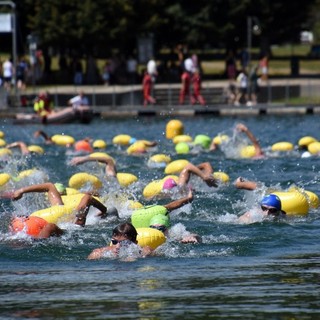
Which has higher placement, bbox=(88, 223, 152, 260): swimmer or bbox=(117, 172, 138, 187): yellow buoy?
bbox=(88, 223, 152, 260): swimmer

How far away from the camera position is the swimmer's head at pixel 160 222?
1797cm

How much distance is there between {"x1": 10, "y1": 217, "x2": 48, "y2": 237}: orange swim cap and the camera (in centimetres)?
1817

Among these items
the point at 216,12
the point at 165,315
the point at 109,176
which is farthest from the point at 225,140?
the point at 216,12

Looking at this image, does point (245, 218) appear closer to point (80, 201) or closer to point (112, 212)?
point (112, 212)

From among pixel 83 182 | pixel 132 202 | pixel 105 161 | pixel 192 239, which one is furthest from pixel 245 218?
pixel 105 161

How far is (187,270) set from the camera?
16.0 meters

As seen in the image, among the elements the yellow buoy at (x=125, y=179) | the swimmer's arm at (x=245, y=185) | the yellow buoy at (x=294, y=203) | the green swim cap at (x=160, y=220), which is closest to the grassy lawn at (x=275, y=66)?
the yellow buoy at (x=125, y=179)

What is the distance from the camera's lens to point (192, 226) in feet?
66.1

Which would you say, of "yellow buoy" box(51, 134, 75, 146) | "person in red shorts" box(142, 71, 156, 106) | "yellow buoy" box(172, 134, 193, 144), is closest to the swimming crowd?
"yellow buoy" box(172, 134, 193, 144)

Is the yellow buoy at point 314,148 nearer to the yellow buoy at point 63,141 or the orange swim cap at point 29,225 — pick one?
the yellow buoy at point 63,141

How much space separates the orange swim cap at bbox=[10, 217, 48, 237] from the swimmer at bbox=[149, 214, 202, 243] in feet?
5.19

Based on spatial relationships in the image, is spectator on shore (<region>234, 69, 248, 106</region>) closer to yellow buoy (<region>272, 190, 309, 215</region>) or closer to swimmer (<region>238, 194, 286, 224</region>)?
yellow buoy (<region>272, 190, 309, 215</region>)

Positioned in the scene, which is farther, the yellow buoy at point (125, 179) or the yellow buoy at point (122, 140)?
the yellow buoy at point (122, 140)

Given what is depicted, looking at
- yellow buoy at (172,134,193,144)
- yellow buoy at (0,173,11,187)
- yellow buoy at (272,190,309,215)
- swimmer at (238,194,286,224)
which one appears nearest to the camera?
swimmer at (238,194,286,224)
